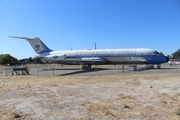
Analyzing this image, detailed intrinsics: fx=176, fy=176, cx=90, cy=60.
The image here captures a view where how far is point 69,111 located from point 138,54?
26.2 m

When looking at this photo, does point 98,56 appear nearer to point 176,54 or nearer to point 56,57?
point 56,57

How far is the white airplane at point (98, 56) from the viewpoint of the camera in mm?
30203

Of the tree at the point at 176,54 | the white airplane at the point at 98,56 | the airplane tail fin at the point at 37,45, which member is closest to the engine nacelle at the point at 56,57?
the white airplane at the point at 98,56

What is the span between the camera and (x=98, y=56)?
34062 millimetres

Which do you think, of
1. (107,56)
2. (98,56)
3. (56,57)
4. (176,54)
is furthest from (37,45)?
(176,54)

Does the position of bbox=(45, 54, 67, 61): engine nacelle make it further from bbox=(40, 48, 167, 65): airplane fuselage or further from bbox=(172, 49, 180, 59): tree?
bbox=(172, 49, 180, 59): tree

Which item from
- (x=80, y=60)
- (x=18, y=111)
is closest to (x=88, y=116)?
(x=18, y=111)

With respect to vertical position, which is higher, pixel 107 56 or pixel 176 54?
pixel 176 54

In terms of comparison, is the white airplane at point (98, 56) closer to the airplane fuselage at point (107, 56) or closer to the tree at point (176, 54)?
the airplane fuselage at point (107, 56)

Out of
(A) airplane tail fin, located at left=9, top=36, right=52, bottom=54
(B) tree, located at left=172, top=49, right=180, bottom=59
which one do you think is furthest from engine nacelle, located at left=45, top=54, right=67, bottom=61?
Result: (B) tree, located at left=172, top=49, right=180, bottom=59

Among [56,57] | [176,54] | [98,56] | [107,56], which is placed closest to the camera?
[107,56]

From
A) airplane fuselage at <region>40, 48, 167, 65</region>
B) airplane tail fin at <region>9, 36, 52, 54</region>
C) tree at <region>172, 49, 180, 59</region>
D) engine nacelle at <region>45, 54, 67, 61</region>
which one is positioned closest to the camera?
airplane fuselage at <region>40, 48, 167, 65</region>

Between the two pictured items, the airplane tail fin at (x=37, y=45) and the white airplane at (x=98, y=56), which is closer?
the white airplane at (x=98, y=56)

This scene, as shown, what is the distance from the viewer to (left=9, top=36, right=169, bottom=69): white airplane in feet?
99.1
